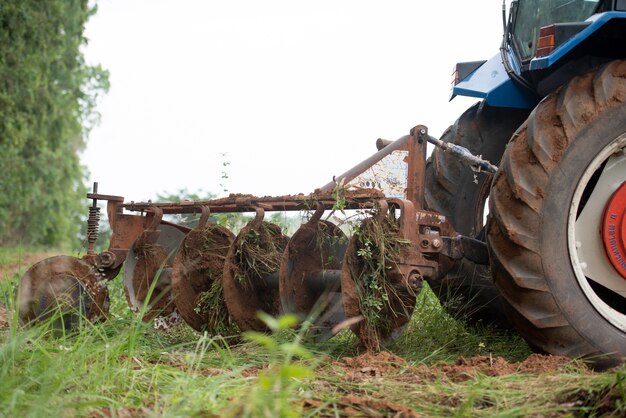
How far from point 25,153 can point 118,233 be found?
13083 mm

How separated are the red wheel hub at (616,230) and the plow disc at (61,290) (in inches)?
96.4

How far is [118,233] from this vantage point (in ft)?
14.5

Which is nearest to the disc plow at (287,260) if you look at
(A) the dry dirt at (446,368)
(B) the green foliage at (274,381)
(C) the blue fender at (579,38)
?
(A) the dry dirt at (446,368)

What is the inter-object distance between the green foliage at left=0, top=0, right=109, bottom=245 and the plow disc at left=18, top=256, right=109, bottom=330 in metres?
7.72

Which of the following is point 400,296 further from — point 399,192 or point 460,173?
point 460,173

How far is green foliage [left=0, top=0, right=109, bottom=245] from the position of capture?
461 inches

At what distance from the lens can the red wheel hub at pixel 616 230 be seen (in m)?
3.29

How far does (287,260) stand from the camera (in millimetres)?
3809

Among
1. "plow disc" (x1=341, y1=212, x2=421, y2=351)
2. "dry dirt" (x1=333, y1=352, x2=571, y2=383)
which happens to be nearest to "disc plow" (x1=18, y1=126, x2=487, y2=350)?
"plow disc" (x1=341, y1=212, x2=421, y2=351)

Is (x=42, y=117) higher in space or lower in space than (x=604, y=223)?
higher

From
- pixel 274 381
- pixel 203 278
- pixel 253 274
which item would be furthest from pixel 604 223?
pixel 274 381

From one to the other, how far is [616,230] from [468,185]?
111cm

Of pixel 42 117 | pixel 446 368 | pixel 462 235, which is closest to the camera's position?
pixel 446 368

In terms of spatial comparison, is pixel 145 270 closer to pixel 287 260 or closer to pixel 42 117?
pixel 287 260
